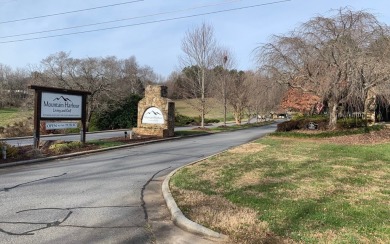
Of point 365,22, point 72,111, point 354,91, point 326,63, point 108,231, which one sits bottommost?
point 108,231

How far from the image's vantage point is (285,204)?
242 inches

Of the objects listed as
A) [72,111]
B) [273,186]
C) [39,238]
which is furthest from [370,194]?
[72,111]

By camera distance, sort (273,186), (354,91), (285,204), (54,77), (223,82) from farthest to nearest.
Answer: (223,82), (54,77), (354,91), (273,186), (285,204)

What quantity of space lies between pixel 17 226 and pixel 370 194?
246 inches

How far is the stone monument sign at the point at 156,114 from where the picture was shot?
22125 millimetres

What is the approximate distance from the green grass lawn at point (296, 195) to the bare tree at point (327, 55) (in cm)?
797

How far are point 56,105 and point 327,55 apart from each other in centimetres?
1385

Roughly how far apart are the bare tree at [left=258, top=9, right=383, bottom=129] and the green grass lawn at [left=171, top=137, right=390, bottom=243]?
7.97 m

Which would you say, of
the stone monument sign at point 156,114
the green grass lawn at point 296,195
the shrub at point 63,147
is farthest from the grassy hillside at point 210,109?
the green grass lawn at point 296,195

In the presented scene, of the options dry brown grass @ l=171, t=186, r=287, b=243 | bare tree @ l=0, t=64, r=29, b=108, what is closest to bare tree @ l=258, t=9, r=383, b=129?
dry brown grass @ l=171, t=186, r=287, b=243

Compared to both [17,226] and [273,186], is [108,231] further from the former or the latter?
[273,186]

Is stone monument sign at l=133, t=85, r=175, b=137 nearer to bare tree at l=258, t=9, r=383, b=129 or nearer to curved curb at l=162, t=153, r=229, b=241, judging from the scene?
bare tree at l=258, t=9, r=383, b=129

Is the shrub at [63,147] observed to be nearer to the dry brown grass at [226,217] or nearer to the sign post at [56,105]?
the sign post at [56,105]

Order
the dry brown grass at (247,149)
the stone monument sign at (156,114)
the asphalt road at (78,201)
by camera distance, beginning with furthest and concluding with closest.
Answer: the stone monument sign at (156,114) < the dry brown grass at (247,149) < the asphalt road at (78,201)
